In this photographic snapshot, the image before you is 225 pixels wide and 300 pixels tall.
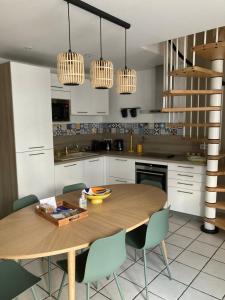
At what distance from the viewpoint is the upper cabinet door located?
10.0 feet

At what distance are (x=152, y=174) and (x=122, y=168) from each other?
24.3 inches

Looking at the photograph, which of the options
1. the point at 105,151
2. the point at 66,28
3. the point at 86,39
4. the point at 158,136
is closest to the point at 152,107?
the point at 158,136

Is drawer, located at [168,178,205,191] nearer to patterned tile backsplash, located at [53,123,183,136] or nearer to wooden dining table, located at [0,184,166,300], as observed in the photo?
patterned tile backsplash, located at [53,123,183,136]

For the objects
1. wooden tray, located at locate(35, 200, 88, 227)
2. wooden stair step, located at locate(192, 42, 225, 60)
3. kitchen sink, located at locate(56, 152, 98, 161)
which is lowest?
wooden tray, located at locate(35, 200, 88, 227)

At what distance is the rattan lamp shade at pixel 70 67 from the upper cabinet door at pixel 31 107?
149 centimetres

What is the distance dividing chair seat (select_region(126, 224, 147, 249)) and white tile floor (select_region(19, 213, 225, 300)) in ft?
1.30

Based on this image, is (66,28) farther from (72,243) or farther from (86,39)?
(72,243)

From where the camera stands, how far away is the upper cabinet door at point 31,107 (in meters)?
3.05

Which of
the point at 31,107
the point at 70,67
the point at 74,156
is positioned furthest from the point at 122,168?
the point at 70,67

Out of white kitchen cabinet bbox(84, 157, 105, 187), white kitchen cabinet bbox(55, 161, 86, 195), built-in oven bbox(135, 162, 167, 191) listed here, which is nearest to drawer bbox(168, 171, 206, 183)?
built-in oven bbox(135, 162, 167, 191)

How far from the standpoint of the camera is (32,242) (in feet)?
5.00

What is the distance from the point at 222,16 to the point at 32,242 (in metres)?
2.50

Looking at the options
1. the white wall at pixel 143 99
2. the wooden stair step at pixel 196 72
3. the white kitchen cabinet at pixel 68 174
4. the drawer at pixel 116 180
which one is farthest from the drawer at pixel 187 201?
the wooden stair step at pixel 196 72

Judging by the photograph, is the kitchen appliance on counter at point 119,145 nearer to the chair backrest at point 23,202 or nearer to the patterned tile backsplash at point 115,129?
the patterned tile backsplash at point 115,129
